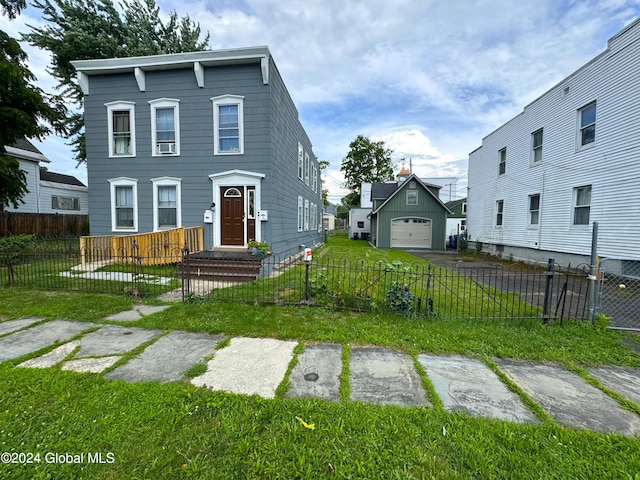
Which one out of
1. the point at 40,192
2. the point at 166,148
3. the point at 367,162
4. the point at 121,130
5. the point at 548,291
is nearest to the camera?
the point at 548,291

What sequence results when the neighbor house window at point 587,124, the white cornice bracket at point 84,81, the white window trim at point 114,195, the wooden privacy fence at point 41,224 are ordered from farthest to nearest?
1. the wooden privacy fence at point 41,224
2. the white window trim at point 114,195
3. the white cornice bracket at point 84,81
4. the neighbor house window at point 587,124

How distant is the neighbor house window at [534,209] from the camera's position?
12.4 meters

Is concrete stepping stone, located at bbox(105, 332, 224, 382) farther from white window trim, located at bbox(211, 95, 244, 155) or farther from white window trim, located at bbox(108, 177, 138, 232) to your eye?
white window trim, located at bbox(108, 177, 138, 232)

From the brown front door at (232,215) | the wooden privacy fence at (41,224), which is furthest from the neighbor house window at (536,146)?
the wooden privacy fence at (41,224)

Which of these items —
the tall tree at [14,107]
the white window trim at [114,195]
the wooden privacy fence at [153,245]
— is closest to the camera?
the wooden privacy fence at [153,245]

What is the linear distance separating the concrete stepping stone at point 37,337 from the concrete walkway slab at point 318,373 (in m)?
3.38

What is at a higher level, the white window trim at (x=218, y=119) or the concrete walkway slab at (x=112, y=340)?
the white window trim at (x=218, y=119)

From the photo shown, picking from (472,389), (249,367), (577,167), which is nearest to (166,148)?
(249,367)

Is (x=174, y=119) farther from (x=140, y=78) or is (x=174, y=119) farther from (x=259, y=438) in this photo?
(x=259, y=438)

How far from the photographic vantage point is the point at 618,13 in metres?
8.29

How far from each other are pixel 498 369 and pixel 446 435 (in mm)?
1548

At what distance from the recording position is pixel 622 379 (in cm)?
304

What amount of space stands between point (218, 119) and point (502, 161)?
1506cm

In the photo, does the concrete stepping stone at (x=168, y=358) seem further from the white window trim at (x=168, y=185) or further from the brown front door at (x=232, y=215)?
the white window trim at (x=168, y=185)
